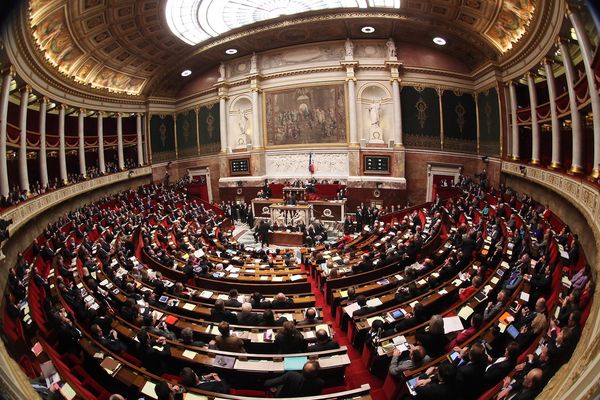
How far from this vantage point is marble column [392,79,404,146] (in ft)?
71.8

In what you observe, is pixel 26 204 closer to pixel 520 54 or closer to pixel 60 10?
pixel 60 10

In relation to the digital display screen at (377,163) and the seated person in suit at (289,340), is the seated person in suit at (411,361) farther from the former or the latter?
the digital display screen at (377,163)

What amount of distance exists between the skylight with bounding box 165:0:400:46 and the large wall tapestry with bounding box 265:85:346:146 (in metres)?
5.14

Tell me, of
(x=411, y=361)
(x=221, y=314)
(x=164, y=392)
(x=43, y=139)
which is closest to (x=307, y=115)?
(x=43, y=139)

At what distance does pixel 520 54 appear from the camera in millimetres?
15422

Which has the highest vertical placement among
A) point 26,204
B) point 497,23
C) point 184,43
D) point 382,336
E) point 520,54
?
point 184,43

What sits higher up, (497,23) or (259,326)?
(497,23)

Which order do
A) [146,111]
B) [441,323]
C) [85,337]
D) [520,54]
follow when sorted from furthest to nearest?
[146,111] → [520,54] → [85,337] → [441,323]

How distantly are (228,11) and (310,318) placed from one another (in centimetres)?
2079

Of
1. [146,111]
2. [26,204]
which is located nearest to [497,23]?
[26,204]

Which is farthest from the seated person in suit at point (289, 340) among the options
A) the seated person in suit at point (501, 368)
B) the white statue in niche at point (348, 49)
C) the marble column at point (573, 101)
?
the white statue in niche at point (348, 49)

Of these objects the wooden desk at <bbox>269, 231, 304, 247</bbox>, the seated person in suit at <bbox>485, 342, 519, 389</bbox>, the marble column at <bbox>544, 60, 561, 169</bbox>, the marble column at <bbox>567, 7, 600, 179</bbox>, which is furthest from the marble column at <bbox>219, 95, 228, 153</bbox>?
the seated person in suit at <bbox>485, 342, 519, 389</bbox>

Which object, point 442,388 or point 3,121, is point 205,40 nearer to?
point 3,121

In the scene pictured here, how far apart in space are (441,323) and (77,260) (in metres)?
10.1
